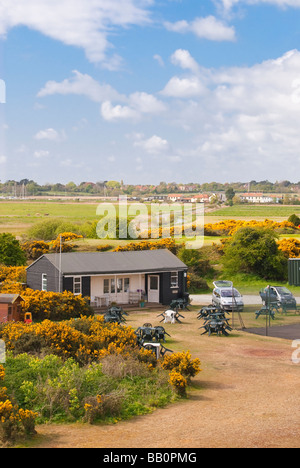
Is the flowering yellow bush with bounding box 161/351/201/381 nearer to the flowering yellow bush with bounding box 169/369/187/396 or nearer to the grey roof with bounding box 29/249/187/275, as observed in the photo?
the flowering yellow bush with bounding box 169/369/187/396

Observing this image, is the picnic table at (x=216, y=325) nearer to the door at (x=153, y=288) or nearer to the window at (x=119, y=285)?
the door at (x=153, y=288)

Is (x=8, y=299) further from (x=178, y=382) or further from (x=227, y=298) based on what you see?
(x=178, y=382)

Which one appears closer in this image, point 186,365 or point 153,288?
point 186,365

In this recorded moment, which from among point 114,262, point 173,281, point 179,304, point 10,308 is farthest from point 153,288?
point 10,308

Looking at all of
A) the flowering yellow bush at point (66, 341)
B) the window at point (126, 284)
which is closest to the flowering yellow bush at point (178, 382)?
the flowering yellow bush at point (66, 341)

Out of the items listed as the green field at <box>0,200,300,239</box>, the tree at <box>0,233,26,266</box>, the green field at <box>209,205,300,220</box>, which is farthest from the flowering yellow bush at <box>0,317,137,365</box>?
the green field at <box>209,205,300,220</box>
